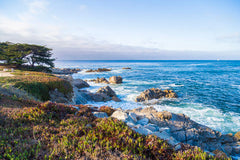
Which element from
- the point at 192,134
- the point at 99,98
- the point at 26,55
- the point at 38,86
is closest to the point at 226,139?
the point at 192,134

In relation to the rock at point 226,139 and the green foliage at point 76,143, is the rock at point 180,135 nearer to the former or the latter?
the rock at point 226,139

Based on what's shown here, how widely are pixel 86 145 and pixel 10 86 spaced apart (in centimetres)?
1126

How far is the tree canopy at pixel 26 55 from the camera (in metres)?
30.0

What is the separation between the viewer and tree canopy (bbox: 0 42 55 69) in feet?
98.3

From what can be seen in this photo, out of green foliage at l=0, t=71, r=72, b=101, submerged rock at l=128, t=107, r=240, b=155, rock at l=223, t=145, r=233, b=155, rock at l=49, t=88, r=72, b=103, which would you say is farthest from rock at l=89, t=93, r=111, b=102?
rock at l=223, t=145, r=233, b=155

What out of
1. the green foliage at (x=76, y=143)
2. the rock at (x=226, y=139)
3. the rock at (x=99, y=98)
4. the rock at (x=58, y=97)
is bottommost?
the rock at (x=226, y=139)

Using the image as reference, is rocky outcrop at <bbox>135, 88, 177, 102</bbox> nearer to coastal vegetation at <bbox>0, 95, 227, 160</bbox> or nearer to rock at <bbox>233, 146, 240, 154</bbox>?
rock at <bbox>233, 146, 240, 154</bbox>

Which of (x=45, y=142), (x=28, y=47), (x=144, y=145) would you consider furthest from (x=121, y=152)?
(x=28, y=47)

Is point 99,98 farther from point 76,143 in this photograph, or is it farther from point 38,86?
point 76,143

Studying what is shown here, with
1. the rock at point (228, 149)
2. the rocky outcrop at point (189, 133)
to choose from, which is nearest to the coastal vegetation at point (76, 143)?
the rocky outcrop at point (189, 133)

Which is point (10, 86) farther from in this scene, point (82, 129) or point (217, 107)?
point (217, 107)

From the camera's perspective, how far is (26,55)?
31.2m

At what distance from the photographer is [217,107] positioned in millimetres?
17547

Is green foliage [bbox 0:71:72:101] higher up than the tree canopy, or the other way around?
the tree canopy
